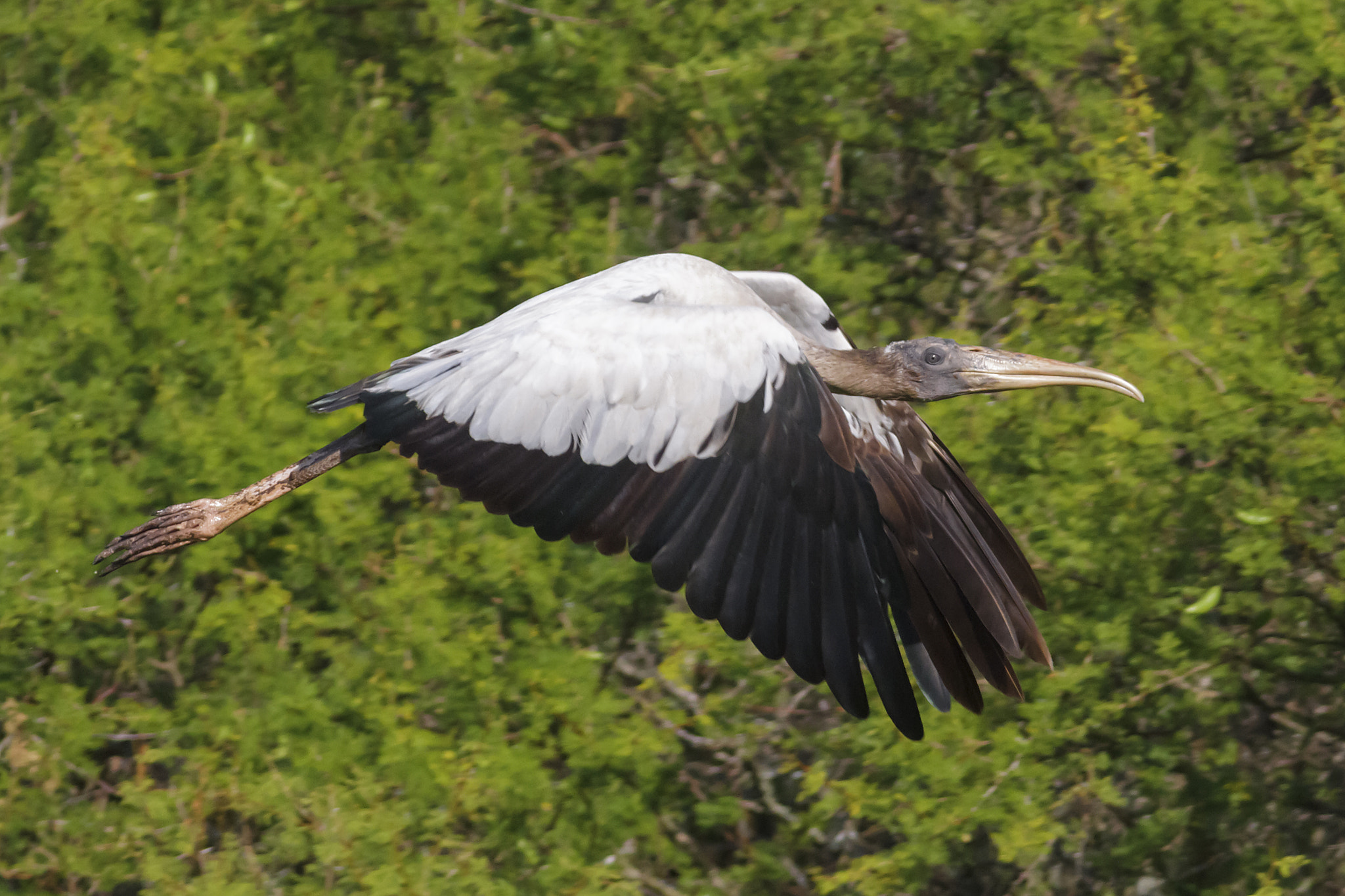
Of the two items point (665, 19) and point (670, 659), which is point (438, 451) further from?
point (665, 19)

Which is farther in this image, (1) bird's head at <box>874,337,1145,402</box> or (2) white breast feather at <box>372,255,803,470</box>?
(1) bird's head at <box>874,337,1145,402</box>

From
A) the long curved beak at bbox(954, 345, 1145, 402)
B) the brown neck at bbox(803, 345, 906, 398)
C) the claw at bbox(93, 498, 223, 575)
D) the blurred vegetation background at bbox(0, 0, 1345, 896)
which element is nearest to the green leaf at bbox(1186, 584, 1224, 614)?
the blurred vegetation background at bbox(0, 0, 1345, 896)

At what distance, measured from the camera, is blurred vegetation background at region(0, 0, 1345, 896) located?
6.29m

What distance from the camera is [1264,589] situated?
6.33 metres

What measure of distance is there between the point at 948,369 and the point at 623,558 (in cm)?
204

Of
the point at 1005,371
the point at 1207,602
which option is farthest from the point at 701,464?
the point at 1207,602

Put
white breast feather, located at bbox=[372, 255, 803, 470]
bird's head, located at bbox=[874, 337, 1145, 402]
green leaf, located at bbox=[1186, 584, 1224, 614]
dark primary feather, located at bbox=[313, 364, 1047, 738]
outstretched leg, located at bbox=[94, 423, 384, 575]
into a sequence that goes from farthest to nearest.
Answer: green leaf, located at bbox=[1186, 584, 1224, 614]
bird's head, located at bbox=[874, 337, 1145, 402]
outstretched leg, located at bbox=[94, 423, 384, 575]
white breast feather, located at bbox=[372, 255, 803, 470]
dark primary feather, located at bbox=[313, 364, 1047, 738]

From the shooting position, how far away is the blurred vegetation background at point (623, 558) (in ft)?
20.6

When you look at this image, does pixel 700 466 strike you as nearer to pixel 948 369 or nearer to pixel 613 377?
pixel 613 377

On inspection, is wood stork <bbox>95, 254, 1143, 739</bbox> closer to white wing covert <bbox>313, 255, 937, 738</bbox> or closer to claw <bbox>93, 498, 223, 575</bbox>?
white wing covert <bbox>313, 255, 937, 738</bbox>

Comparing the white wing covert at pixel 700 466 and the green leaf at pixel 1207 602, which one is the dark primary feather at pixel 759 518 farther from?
the green leaf at pixel 1207 602

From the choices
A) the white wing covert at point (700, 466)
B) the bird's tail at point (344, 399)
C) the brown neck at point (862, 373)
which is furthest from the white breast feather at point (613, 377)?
the brown neck at point (862, 373)

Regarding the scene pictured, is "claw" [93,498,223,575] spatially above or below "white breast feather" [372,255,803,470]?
below

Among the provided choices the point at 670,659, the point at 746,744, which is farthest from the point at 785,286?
the point at 746,744
